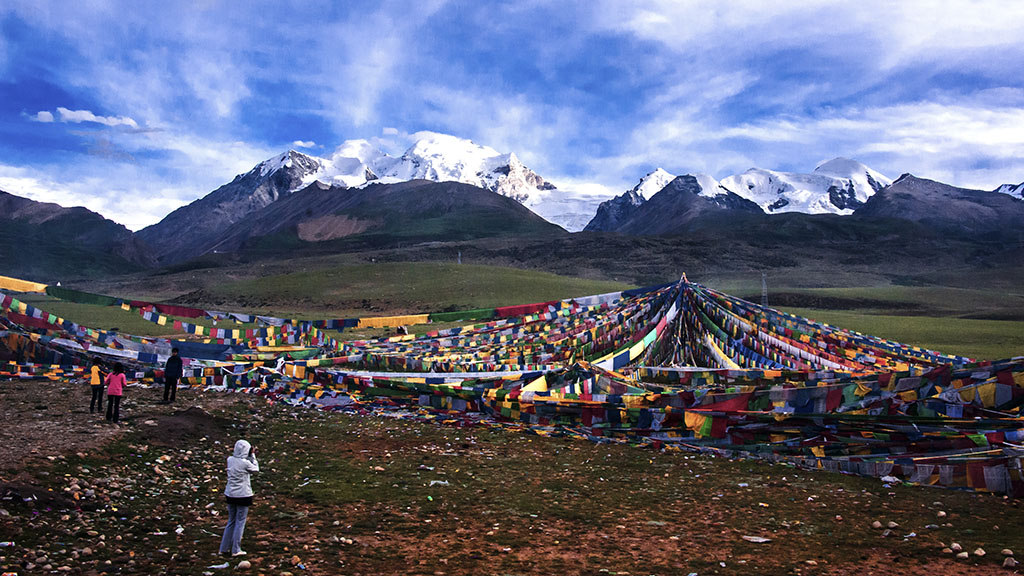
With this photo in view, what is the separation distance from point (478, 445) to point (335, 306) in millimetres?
43013

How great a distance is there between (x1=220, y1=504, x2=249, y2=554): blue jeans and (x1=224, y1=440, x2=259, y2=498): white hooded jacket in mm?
110

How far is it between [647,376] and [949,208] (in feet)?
550

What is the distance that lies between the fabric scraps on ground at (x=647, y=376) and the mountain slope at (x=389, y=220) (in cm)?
12188

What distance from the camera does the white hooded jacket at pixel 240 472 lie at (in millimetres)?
6141

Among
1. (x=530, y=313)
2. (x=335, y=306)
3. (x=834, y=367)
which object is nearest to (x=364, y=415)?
(x=530, y=313)

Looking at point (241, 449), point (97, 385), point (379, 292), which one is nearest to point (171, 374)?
point (97, 385)

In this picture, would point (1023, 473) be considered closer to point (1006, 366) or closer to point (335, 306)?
point (1006, 366)

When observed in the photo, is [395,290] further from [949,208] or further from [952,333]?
[949,208]

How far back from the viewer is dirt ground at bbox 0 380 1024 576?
6.05m

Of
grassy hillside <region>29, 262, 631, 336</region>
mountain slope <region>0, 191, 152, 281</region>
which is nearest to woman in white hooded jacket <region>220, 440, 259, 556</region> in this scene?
grassy hillside <region>29, 262, 631, 336</region>

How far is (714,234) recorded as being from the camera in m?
121

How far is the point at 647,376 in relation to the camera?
1477 cm

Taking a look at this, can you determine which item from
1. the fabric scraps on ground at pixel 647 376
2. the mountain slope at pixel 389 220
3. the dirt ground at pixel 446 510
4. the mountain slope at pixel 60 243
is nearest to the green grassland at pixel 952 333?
the fabric scraps on ground at pixel 647 376

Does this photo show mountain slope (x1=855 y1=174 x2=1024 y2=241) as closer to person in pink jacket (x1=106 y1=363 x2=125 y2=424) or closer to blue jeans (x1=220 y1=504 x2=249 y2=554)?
person in pink jacket (x1=106 y1=363 x2=125 y2=424)
